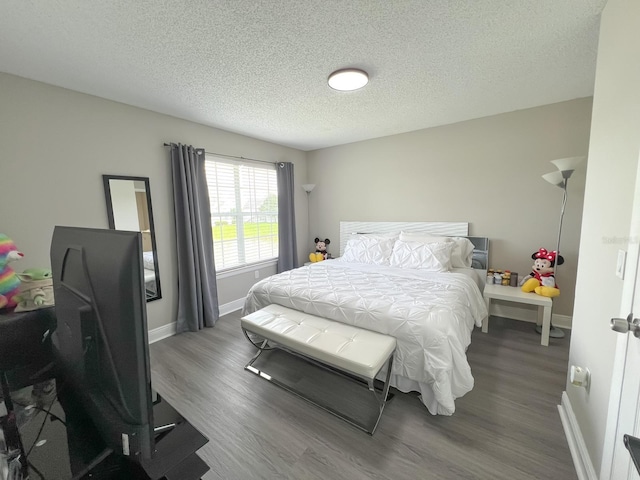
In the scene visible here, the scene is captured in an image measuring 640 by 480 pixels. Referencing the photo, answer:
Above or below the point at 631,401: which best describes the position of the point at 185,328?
below

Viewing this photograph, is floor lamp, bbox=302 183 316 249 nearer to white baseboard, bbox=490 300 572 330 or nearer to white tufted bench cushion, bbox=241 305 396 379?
white tufted bench cushion, bbox=241 305 396 379

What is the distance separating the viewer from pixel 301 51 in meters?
1.71

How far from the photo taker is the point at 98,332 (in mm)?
584

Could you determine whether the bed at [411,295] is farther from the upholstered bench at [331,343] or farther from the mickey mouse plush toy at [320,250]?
the mickey mouse plush toy at [320,250]

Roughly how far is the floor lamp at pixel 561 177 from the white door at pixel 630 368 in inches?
72.4

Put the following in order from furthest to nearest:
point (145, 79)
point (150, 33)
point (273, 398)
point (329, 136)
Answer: point (329, 136) → point (145, 79) → point (273, 398) → point (150, 33)

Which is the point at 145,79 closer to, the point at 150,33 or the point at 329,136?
the point at 150,33

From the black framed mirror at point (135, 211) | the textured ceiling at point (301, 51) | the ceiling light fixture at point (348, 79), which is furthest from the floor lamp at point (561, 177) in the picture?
the black framed mirror at point (135, 211)

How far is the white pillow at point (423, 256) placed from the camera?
2850 millimetres

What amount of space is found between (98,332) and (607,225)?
1.99 meters

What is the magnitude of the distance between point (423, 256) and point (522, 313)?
1.33 meters

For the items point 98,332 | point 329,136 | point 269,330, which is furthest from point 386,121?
point 98,332

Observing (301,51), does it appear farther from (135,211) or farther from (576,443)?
(576,443)

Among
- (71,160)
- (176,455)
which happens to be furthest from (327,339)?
(71,160)
